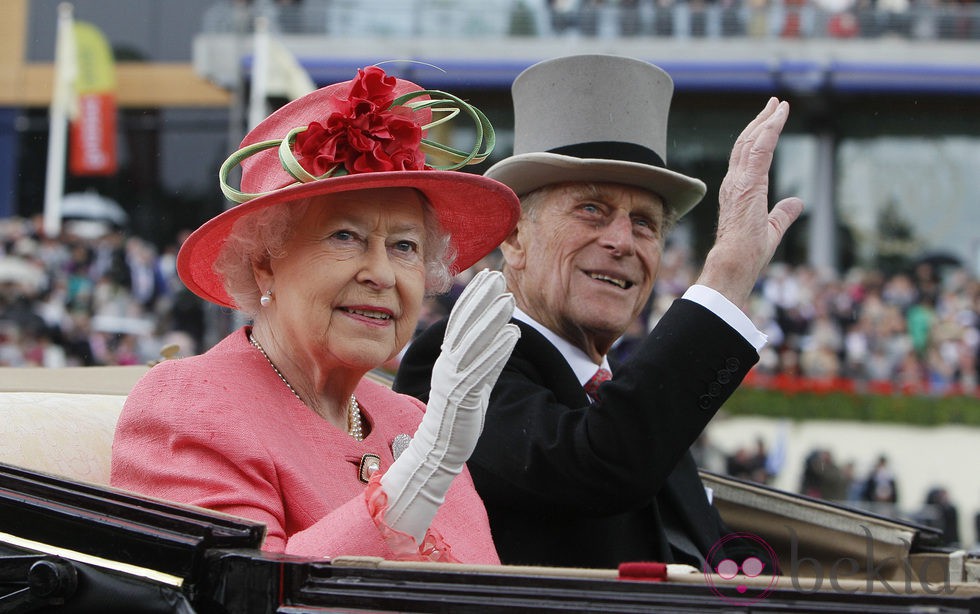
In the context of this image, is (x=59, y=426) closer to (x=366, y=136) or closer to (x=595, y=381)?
(x=366, y=136)

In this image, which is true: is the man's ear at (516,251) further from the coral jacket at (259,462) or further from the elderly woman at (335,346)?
the coral jacket at (259,462)

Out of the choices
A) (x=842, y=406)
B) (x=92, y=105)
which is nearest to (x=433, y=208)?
(x=842, y=406)

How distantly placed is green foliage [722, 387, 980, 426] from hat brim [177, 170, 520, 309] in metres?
11.5

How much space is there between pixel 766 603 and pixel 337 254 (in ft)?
3.05

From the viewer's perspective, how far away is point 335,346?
201 centimetres

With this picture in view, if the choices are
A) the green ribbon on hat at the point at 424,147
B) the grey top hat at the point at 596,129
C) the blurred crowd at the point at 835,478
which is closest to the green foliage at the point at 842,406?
the blurred crowd at the point at 835,478

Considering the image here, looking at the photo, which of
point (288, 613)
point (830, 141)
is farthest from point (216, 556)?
point (830, 141)

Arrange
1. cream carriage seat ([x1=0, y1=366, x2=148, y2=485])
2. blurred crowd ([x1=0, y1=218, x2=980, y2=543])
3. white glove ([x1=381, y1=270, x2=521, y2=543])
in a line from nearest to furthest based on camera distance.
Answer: white glove ([x1=381, y1=270, x2=521, y2=543])
cream carriage seat ([x1=0, y1=366, x2=148, y2=485])
blurred crowd ([x1=0, y1=218, x2=980, y2=543])

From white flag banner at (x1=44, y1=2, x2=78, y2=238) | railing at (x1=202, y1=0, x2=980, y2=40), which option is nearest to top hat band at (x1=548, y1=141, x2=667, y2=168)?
railing at (x1=202, y1=0, x2=980, y2=40)

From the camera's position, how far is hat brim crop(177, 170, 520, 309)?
1.96 metres

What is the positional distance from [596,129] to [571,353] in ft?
1.71

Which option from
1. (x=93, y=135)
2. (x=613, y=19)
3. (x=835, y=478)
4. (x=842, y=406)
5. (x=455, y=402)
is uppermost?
(x=455, y=402)

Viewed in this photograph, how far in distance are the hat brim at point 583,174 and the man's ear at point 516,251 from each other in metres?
0.10

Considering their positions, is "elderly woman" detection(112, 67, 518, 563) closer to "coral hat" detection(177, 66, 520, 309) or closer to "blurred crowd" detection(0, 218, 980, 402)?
"coral hat" detection(177, 66, 520, 309)
